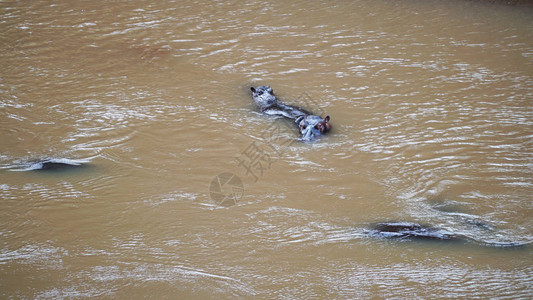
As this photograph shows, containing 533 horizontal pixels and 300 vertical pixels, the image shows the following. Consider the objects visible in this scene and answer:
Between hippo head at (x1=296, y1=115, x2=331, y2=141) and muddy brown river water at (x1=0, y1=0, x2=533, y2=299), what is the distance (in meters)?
0.12

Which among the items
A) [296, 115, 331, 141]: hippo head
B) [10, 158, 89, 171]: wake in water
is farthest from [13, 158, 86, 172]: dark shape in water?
[296, 115, 331, 141]: hippo head

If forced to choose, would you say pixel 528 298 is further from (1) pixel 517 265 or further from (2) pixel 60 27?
(2) pixel 60 27

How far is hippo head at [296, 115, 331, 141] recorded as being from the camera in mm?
5391

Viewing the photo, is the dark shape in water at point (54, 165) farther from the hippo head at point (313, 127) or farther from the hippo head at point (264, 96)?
the hippo head at point (313, 127)

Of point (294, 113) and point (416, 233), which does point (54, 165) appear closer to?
point (294, 113)

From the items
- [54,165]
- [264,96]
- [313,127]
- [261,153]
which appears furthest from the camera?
[264,96]

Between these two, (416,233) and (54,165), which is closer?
(416,233)

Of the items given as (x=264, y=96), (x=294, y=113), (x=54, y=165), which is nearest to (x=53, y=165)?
(x=54, y=165)

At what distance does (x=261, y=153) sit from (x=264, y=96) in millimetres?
1007

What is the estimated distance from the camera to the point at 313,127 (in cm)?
539

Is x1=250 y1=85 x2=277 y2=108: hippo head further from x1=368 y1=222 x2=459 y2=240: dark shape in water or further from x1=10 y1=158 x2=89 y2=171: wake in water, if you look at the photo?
x1=368 y1=222 x2=459 y2=240: dark shape in water

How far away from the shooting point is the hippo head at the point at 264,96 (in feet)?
19.5

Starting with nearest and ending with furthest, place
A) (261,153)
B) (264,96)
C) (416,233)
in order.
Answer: (416,233)
(261,153)
(264,96)

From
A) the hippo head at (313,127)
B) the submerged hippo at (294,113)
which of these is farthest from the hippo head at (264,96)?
the hippo head at (313,127)
